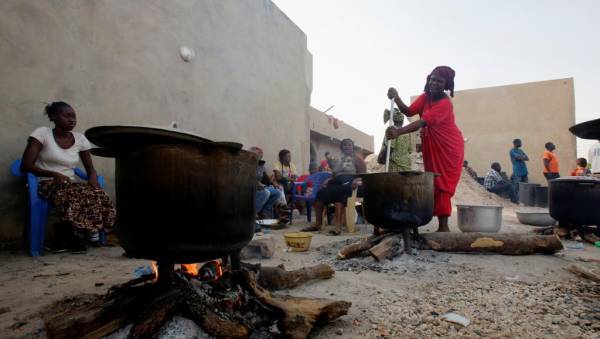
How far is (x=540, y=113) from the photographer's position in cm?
1612

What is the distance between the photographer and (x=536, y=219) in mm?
5840

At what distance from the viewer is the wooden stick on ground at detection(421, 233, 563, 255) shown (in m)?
3.41

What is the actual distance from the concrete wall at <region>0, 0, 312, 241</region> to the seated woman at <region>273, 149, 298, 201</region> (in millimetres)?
921

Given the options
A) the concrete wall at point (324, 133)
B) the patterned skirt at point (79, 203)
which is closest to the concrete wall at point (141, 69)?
the patterned skirt at point (79, 203)

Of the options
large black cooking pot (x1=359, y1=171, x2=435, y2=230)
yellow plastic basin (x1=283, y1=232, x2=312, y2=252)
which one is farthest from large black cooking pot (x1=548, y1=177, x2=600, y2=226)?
yellow plastic basin (x1=283, y1=232, x2=312, y2=252)

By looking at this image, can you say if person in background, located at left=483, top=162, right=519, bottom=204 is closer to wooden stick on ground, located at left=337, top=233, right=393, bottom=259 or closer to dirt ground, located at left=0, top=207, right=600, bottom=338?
dirt ground, located at left=0, top=207, right=600, bottom=338

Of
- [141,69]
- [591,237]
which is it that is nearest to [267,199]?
[141,69]

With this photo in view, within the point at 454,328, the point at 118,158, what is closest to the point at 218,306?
the point at 118,158

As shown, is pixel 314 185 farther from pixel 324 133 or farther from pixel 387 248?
pixel 324 133

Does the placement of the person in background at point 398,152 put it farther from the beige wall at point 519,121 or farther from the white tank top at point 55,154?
the beige wall at point 519,121

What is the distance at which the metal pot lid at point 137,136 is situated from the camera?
1.41 m

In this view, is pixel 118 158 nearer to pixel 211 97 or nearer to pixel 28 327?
pixel 28 327

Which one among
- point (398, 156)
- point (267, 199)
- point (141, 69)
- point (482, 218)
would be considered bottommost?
point (482, 218)

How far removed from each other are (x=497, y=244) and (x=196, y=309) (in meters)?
3.19
